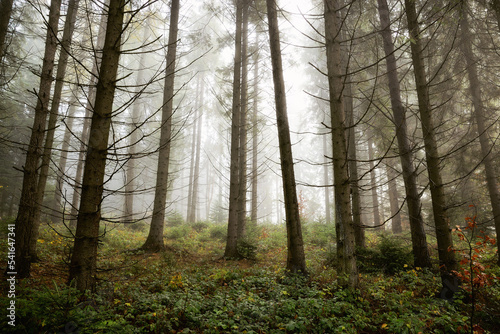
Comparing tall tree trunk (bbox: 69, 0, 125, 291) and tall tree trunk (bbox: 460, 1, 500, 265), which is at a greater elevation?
tall tree trunk (bbox: 460, 1, 500, 265)

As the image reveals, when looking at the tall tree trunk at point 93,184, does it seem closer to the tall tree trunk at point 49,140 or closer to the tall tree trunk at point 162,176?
the tall tree trunk at point 49,140

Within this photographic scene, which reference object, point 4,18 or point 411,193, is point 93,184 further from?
point 411,193

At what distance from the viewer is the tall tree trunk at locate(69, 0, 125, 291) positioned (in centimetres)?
260

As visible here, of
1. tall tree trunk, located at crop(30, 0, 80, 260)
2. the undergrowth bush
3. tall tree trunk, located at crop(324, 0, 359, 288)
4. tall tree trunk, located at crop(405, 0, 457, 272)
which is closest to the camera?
tall tree trunk, located at crop(324, 0, 359, 288)

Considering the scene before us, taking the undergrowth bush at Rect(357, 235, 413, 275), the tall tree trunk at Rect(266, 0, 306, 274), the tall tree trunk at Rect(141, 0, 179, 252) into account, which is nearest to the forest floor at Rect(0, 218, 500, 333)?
the undergrowth bush at Rect(357, 235, 413, 275)

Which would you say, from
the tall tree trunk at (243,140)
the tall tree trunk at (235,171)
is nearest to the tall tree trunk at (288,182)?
the tall tree trunk at (235,171)

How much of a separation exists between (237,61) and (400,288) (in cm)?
842

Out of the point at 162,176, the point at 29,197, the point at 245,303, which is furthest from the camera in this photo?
the point at 162,176

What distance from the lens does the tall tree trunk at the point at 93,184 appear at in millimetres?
2598

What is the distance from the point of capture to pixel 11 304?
261cm

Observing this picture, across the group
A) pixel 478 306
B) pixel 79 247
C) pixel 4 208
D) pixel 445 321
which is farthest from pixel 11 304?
pixel 4 208

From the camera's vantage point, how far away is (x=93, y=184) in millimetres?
2613

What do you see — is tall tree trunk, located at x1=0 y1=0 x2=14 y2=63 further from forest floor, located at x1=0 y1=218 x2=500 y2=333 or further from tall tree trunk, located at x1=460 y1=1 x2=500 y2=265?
tall tree trunk, located at x1=460 y1=1 x2=500 y2=265

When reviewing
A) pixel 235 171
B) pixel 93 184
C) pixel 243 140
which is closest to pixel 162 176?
pixel 235 171
